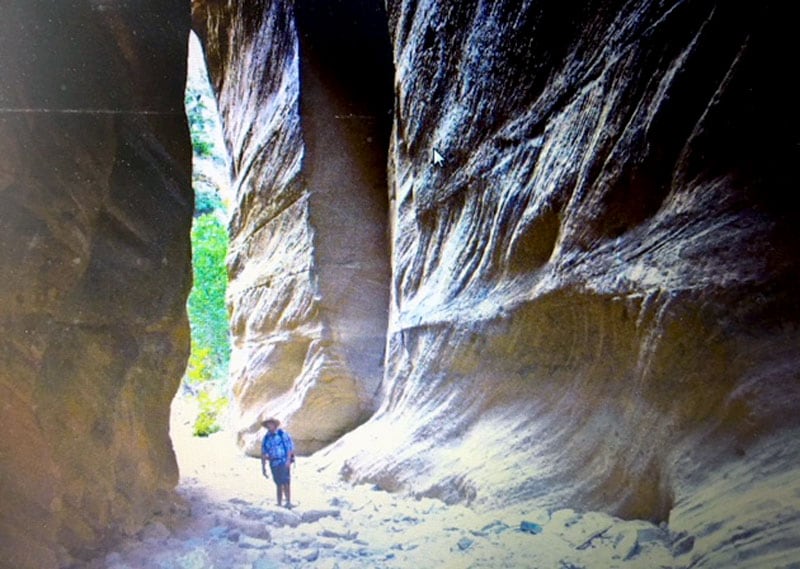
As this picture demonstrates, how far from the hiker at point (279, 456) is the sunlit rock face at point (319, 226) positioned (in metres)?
3.25

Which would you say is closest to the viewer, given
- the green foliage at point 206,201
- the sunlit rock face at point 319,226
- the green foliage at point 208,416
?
the sunlit rock face at point 319,226

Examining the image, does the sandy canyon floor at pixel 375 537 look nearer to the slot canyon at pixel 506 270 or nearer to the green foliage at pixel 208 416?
the slot canyon at pixel 506 270

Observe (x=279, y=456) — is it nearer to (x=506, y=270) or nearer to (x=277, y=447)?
(x=277, y=447)

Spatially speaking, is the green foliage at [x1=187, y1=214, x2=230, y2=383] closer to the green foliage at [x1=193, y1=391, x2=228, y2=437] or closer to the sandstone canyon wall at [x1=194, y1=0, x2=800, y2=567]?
the green foliage at [x1=193, y1=391, x2=228, y2=437]

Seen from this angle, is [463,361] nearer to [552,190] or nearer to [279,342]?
[552,190]

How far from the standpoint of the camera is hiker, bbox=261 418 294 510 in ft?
15.5

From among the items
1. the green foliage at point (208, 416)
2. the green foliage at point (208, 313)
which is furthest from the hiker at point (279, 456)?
the green foliage at point (208, 313)

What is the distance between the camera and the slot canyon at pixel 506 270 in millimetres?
2520

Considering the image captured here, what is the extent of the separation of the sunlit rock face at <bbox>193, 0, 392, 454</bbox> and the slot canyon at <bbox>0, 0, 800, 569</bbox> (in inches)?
75.6

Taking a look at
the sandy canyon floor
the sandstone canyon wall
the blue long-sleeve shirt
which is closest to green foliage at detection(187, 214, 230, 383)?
the sandstone canyon wall

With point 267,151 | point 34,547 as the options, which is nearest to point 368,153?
point 267,151

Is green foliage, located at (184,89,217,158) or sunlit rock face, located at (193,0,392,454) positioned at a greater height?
green foliage, located at (184,89,217,158)

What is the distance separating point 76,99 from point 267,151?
6609 millimetres

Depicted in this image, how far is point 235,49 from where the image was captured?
440 inches
